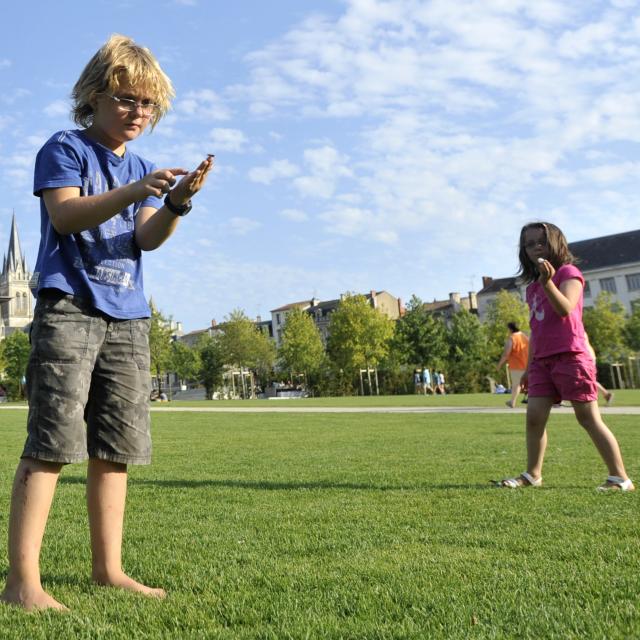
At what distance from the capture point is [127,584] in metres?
2.71

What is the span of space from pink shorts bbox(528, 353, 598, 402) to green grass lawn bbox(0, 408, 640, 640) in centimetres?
69

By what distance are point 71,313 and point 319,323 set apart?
105 metres

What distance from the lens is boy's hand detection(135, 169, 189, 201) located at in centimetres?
253

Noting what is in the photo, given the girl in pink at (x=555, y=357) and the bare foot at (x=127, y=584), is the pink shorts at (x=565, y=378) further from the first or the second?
the bare foot at (x=127, y=584)

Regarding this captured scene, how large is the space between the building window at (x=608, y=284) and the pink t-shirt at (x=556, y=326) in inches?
3142

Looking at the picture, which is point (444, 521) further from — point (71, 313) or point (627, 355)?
point (627, 355)

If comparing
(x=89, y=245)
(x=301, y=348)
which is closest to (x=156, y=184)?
(x=89, y=245)

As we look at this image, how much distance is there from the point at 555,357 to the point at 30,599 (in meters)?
4.23

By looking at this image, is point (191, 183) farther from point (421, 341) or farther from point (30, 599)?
point (421, 341)

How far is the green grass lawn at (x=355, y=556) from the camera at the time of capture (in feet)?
7.25

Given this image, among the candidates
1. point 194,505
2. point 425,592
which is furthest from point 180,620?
point 194,505

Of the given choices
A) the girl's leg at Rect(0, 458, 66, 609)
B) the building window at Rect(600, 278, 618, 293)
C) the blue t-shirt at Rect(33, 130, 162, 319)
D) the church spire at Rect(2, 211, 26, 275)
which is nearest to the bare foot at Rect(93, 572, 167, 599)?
the girl's leg at Rect(0, 458, 66, 609)

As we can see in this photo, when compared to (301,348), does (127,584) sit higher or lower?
lower

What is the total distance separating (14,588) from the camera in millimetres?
2494
